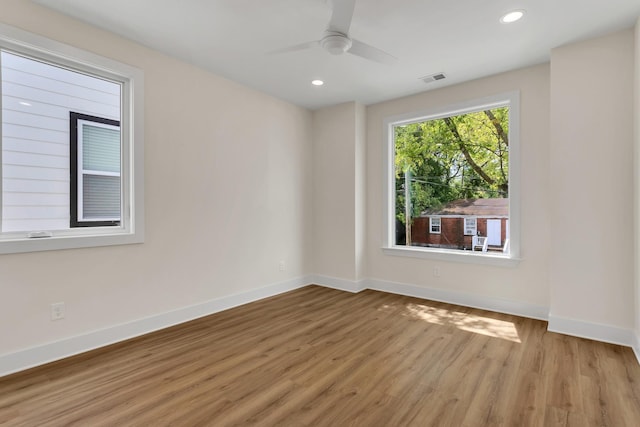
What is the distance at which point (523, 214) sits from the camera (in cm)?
351

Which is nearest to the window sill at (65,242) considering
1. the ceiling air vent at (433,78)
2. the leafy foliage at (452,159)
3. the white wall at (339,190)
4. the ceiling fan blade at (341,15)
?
the ceiling fan blade at (341,15)

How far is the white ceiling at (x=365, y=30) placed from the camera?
94.6 inches

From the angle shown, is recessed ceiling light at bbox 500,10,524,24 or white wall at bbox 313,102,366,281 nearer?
recessed ceiling light at bbox 500,10,524,24

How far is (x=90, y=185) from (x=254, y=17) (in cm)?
200

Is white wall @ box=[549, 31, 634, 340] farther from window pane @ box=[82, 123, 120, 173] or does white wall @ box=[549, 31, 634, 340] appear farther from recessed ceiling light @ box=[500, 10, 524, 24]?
window pane @ box=[82, 123, 120, 173]

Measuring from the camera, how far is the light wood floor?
1840 mm

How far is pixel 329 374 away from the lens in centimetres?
230

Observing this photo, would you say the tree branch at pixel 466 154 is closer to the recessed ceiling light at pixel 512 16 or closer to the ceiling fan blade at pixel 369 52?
the recessed ceiling light at pixel 512 16

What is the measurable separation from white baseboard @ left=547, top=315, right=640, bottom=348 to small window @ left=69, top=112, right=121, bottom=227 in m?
4.22

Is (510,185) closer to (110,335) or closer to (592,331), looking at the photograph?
(592,331)

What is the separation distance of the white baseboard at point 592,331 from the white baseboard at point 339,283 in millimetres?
2226

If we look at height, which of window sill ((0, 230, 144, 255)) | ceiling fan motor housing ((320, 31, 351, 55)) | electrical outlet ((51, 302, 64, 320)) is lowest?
electrical outlet ((51, 302, 64, 320))

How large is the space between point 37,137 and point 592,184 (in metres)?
4.67

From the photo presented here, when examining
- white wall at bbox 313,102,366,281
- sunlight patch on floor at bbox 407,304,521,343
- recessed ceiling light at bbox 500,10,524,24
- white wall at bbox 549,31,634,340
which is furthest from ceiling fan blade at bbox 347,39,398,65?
sunlight patch on floor at bbox 407,304,521,343
